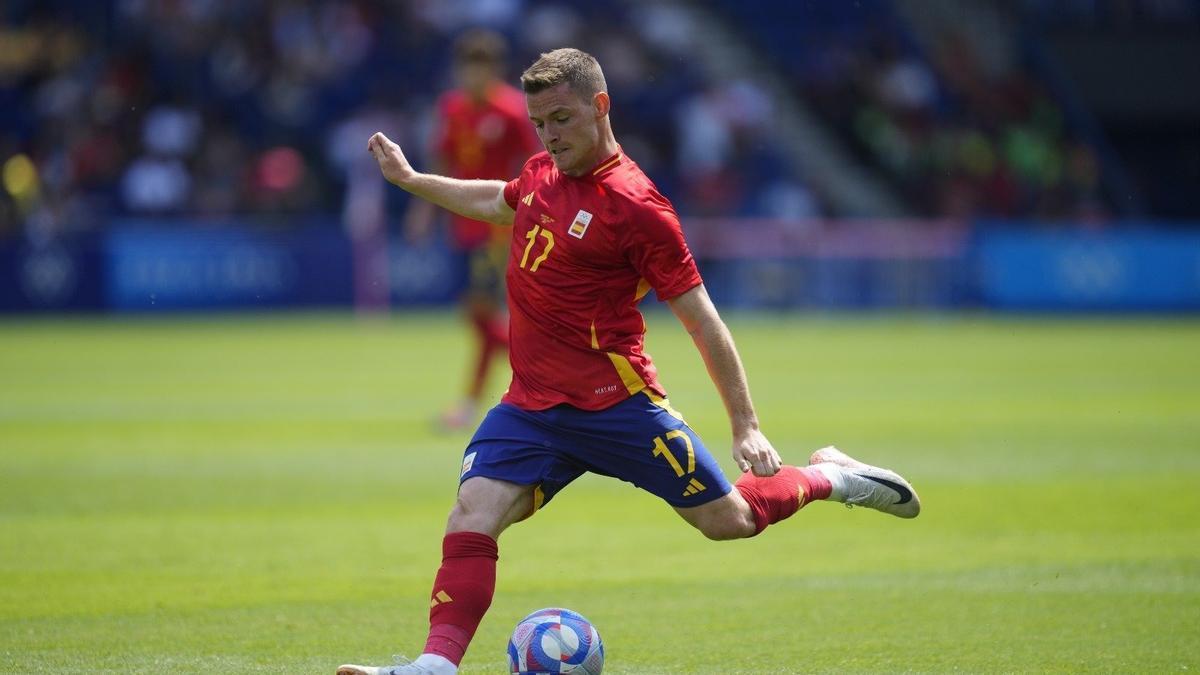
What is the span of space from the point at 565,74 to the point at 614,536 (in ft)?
13.2

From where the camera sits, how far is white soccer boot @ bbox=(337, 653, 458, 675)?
536 cm

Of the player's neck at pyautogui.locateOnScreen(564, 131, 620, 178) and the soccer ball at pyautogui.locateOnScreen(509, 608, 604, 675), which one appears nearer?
the soccer ball at pyautogui.locateOnScreen(509, 608, 604, 675)

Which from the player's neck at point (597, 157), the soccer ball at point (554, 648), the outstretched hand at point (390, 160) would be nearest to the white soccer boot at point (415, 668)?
the soccer ball at point (554, 648)

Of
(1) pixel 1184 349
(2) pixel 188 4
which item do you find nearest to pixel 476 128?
(1) pixel 1184 349

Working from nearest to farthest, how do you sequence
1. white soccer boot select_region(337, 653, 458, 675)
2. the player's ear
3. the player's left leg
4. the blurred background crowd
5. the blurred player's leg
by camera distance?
1. white soccer boot select_region(337, 653, 458, 675)
2. the player's ear
3. the player's left leg
4. the blurred player's leg
5. the blurred background crowd

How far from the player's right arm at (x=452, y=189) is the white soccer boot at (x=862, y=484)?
5.56 ft

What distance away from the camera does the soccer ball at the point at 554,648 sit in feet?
18.5

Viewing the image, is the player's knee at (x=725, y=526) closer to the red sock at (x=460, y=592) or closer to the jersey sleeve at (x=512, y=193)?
the red sock at (x=460, y=592)

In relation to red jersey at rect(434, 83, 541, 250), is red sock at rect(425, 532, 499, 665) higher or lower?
lower

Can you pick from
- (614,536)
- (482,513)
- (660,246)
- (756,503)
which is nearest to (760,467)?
(756,503)

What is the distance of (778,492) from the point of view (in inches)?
255

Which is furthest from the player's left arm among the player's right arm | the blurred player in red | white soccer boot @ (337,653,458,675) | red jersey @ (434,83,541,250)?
red jersey @ (434,83,541,250)

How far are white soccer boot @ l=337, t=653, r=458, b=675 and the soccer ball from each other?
0.81 ft

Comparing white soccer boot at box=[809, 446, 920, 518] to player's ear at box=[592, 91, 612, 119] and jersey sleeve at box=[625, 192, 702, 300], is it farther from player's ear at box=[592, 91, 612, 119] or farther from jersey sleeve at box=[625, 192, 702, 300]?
player's ear at box=[592, 91, 612, 119]
